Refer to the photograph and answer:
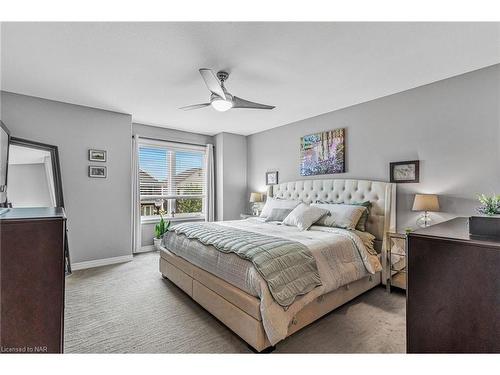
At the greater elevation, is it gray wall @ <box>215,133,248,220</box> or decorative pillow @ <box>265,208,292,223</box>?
gray wall @ <box>215,133,248,220</box>

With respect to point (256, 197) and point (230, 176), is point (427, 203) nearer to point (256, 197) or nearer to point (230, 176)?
point (256, 197)

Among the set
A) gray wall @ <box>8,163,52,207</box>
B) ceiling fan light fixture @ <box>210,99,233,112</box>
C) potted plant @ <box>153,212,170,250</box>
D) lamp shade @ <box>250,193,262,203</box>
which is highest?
ceiling fan light fixture @ <box>210,99,233,112</box>

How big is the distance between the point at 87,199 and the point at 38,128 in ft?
3.84

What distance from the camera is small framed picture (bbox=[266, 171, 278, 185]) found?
5026mm

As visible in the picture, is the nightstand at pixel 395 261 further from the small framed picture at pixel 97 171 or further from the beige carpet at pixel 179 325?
the small framed picture at pixel 97 171

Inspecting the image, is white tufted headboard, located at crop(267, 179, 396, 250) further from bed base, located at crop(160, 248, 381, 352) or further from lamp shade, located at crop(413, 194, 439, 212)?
bed base, located at crop(160, 248, 381, 352)

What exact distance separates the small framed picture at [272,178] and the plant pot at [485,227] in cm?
390

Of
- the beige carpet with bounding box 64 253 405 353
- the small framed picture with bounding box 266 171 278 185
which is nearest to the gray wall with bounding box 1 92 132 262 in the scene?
the beige carpet with bounding box 64 253 405 353

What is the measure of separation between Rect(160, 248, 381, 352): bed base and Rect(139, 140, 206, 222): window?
2306mm

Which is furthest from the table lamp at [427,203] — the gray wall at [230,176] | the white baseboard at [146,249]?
the white baseboard at [146,249]

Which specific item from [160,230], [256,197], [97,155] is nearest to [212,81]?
[97,155]

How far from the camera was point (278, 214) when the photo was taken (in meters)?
3.80

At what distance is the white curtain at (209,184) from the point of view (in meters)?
5.57

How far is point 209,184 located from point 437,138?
416cm
